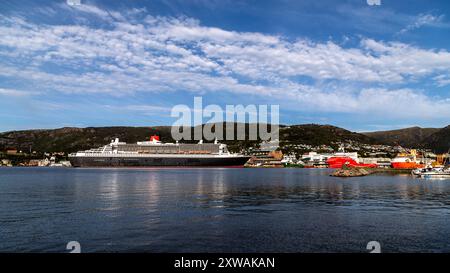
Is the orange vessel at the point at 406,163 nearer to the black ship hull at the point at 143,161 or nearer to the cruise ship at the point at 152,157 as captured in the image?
the cruise ship at the point at 152,157

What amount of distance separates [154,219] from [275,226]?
30.3 ft

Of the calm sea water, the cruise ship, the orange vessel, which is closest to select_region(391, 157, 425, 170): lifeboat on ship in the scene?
the orange vessel

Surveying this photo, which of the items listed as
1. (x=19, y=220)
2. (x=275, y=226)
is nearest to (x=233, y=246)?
(x=275, y=226)

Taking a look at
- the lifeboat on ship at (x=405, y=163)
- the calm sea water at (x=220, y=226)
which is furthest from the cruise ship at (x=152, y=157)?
the calm sea water at (x=220, y=226)

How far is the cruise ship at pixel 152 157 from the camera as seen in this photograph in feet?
486

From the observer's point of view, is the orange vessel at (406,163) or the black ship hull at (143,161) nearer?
the orange vessel at (406,163)

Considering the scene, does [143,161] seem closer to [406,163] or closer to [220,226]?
[406,163]

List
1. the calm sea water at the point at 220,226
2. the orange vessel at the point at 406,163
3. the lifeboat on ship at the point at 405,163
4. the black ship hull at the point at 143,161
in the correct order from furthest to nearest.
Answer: the black ship hull at the point at 143,161, the orange vessel at the point at 406,163, the lifeboat on ship at the point at 405,163, the calm sea water at the point at 220,226

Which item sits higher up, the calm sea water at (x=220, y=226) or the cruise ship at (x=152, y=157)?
the cruise ship at (x=152, y=157)

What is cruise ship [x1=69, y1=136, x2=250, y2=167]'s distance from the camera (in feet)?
486

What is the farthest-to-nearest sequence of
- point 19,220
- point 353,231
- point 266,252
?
point 19,220 < point 353,231 < point 266,252

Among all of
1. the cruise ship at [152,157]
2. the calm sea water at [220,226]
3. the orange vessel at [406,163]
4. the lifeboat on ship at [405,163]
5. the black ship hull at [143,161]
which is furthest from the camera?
the cruise ship at [152,157]

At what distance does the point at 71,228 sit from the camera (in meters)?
23.8
